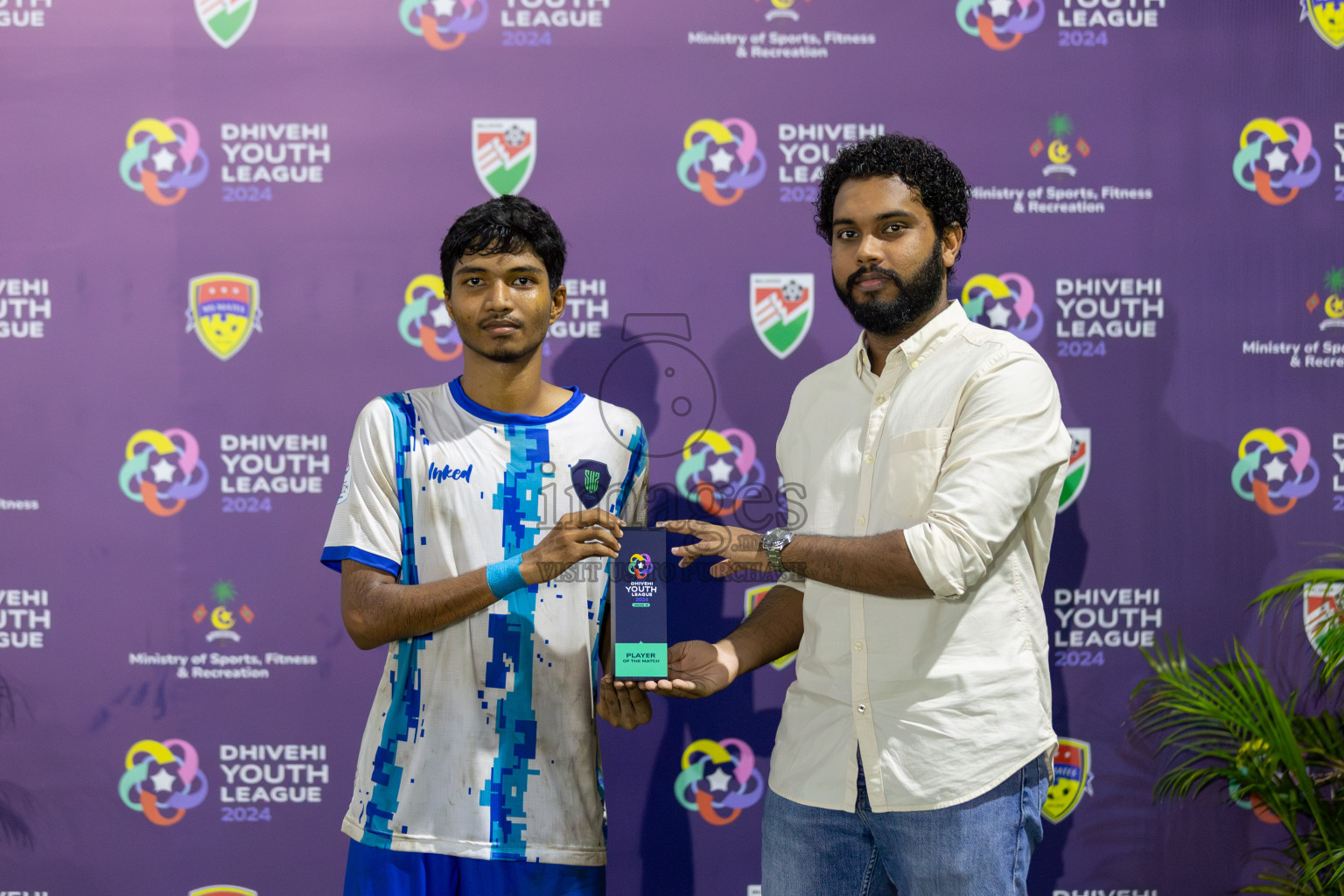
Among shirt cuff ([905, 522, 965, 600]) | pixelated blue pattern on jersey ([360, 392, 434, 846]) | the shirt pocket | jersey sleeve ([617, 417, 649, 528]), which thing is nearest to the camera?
shirt cuff ([905, 522, 965, 600])

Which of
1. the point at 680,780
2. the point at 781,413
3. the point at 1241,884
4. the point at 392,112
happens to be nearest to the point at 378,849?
the point at 680,780

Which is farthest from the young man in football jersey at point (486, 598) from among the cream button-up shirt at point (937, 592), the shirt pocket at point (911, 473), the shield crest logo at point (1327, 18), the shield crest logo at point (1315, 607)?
the shield crest logo at point (1327, 18)

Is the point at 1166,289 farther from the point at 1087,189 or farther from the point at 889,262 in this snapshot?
the point at 889,262

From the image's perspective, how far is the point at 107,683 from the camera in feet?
8.57

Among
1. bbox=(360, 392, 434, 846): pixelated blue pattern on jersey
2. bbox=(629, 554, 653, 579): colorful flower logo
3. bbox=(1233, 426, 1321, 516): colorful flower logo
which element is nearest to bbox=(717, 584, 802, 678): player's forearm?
bbox=(629, 554, 653, 579): colorful flower logo

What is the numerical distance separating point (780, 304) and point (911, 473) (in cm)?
97

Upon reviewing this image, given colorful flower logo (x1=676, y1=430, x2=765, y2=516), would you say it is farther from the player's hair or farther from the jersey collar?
the player's hair

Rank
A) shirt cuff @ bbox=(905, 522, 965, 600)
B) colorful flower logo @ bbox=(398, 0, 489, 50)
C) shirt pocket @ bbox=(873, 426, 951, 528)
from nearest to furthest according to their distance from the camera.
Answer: shirt cuff @ bbox=(905, 522, 965, 600) → shirt pocket @ bbox=(873, 426, 951, 528) → colorful flower logo @ bbox=(398, 0, 489, 50)

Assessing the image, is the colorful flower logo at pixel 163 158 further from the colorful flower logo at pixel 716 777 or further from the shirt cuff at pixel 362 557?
the colorful flower logo at pixel 716 777

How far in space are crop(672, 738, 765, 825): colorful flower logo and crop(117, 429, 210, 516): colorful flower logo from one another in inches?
63.0

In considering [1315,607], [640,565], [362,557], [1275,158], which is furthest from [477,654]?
[1275,158]

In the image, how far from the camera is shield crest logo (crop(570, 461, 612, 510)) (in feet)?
6.55

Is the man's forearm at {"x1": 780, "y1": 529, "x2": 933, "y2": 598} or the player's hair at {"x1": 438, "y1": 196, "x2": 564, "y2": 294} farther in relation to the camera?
the player's hair at {"x1": 438, "y1": 196, "x2": 564, "y2": 294}

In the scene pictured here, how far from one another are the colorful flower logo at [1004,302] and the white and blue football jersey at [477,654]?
1.26 meters
